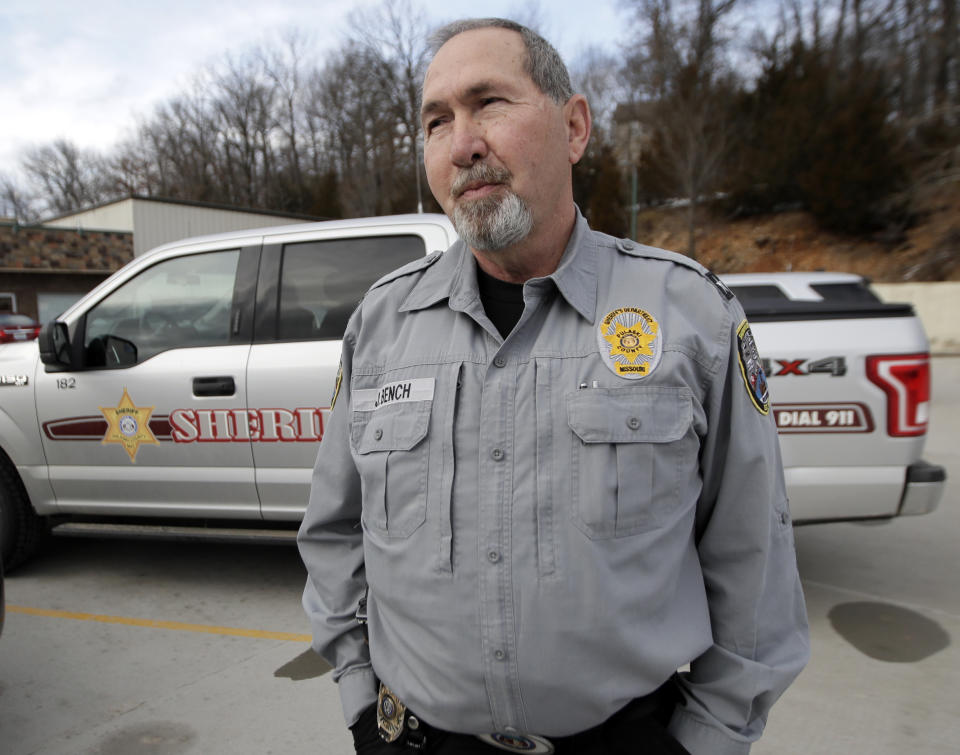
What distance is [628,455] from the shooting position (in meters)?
1.26

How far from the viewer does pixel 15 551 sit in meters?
4.46

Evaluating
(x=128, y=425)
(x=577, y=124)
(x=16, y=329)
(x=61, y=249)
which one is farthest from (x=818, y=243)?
(x=577, y=124)

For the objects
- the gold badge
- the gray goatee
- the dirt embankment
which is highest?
the dirt embankment

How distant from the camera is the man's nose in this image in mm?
1391

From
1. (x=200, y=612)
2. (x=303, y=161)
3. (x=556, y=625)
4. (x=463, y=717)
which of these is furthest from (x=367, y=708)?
(x=303, y=161)

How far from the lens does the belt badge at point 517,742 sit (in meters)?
1.28

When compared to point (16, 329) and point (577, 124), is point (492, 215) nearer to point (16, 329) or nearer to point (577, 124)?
point (577, 124)

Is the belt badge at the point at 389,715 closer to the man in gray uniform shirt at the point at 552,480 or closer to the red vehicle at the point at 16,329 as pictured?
the man in gray uniform shirt at the point at 552,480

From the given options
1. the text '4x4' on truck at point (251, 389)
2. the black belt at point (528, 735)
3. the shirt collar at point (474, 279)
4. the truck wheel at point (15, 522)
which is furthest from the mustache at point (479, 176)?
the truck wheel at point (15, 522)

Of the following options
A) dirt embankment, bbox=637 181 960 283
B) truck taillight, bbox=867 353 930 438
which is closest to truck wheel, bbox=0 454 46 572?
truck taillight, bbox=867 353 930 438

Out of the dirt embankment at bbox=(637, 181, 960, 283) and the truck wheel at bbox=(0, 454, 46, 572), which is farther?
the dirt embankment at bbox=(637, 181, 960, 283)

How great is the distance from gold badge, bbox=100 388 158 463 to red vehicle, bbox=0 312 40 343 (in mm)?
12976

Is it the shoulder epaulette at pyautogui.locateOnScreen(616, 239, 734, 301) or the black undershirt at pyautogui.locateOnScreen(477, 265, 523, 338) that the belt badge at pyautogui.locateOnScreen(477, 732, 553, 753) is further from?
the shoulder epaulette at pyautogui.locateOnScreen(616, 239, 734, 301)

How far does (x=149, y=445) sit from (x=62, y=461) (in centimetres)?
61
